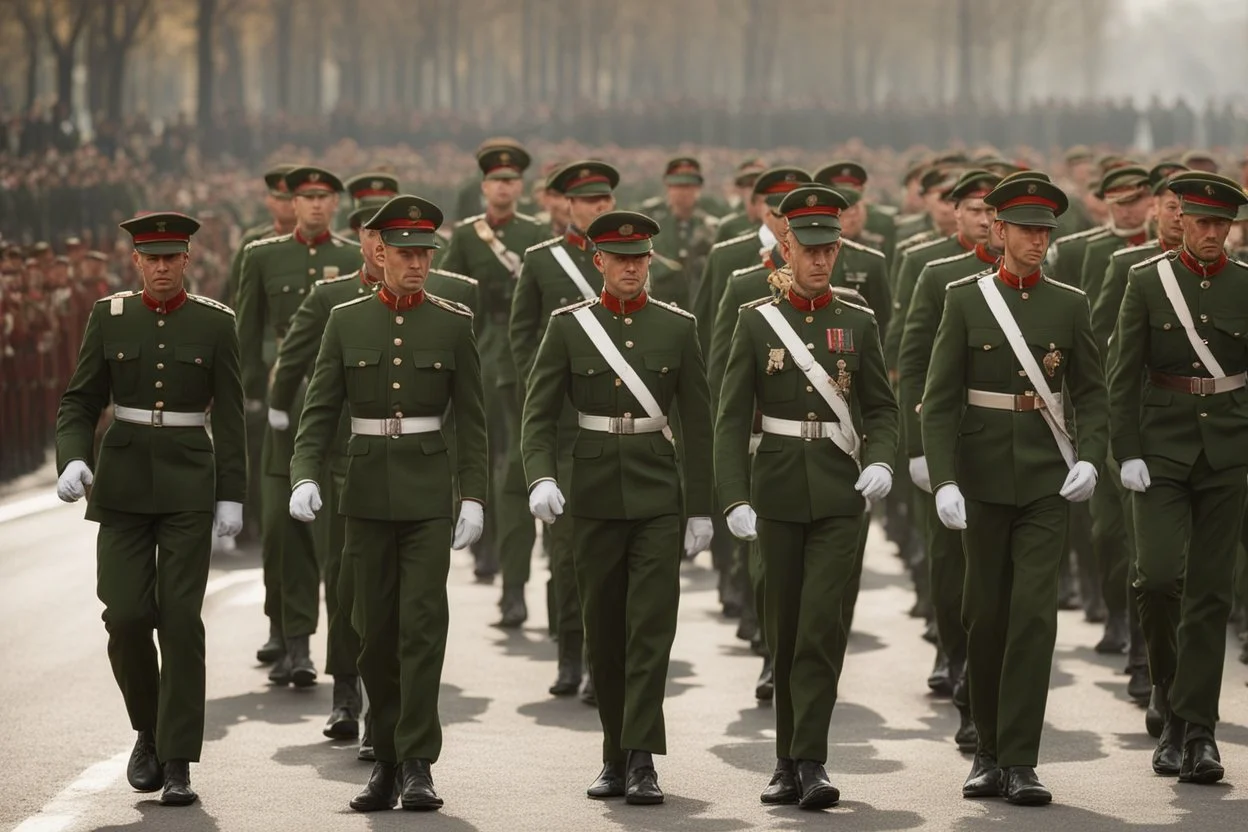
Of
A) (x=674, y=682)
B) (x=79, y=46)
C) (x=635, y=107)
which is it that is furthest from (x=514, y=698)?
(x=79, y=46)

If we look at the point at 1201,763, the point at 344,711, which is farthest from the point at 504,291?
the point at 1201,763

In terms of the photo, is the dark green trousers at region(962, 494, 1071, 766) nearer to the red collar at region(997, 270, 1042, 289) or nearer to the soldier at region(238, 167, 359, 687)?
the red collar at region(997, 270, 1042, 289)

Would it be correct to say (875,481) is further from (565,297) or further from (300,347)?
(565,297)

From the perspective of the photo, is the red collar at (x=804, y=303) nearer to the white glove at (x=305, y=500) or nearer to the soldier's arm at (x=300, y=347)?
the white glove at (x=305, y=500)

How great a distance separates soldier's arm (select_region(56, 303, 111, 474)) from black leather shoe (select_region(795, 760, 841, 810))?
9.31ft

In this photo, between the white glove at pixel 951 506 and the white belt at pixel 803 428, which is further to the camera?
the white belt at pixel 803 428

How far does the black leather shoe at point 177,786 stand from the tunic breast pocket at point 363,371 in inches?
57.4

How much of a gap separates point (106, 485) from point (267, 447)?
2901mm

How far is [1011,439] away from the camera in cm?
1016

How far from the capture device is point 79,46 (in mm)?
92375

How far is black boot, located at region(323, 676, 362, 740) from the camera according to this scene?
11.3 metres

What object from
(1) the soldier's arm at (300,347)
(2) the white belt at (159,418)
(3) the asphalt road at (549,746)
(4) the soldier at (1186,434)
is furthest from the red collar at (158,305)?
(4) the soldier at (1186,434)

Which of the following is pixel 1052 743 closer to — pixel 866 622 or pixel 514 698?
pixel 514 698

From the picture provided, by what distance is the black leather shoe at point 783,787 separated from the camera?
988 centimetres
